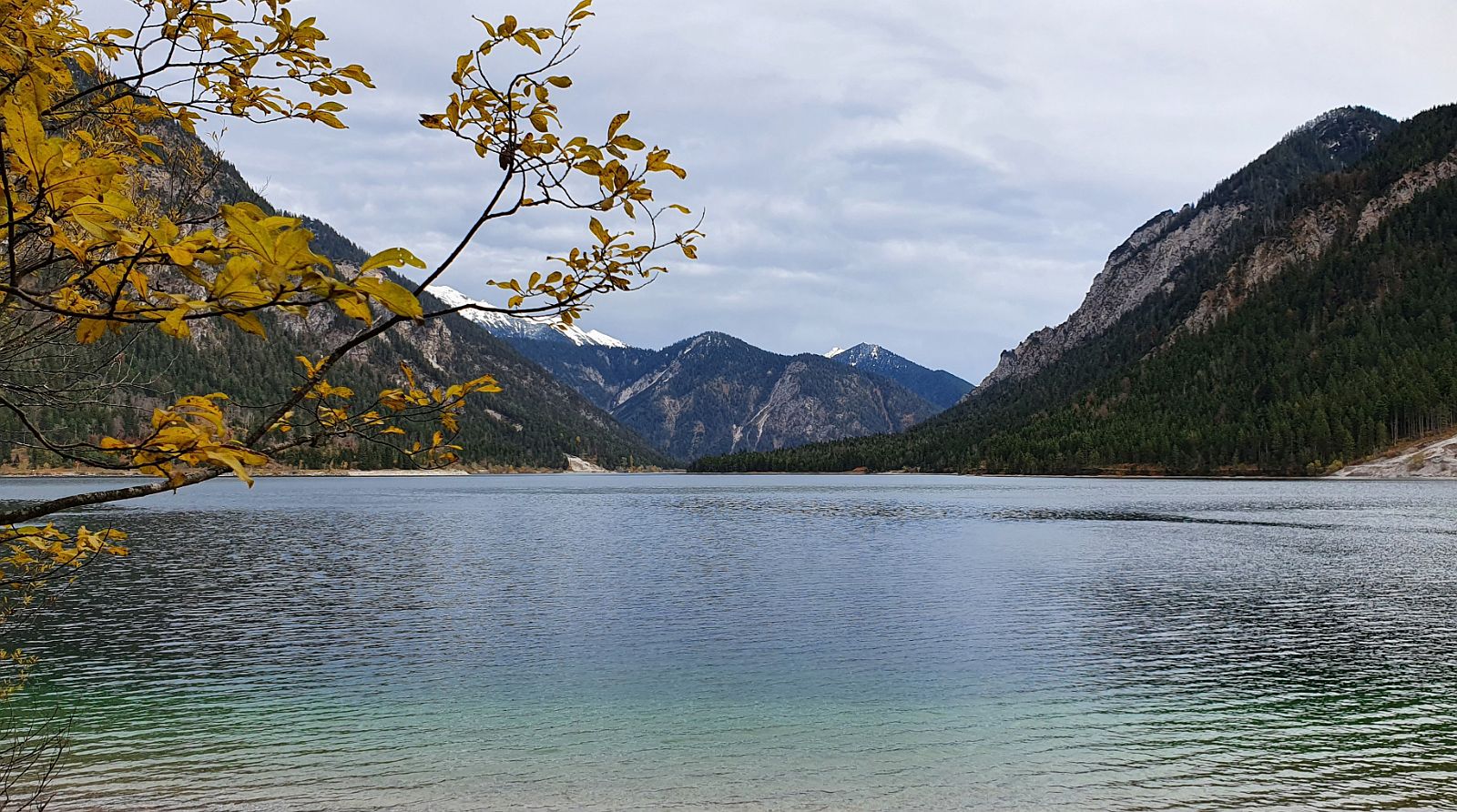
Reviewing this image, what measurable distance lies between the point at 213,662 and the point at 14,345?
27144mm

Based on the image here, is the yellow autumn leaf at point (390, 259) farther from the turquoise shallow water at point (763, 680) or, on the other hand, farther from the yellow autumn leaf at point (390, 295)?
the turquoise shallow water at point (763, 680)

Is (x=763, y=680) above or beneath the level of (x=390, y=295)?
beneath

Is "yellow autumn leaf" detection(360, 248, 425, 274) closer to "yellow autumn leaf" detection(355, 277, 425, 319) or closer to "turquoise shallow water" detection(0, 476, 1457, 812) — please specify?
"yellow autumn leaf" detection(355, 277, 425, 319)

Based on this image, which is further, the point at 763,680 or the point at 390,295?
the point at 763,680

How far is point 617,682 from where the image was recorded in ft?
87.3

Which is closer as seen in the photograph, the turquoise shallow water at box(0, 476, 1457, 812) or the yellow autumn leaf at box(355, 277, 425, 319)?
the yellow autumn leaf at box(355, 277, 425, 319)

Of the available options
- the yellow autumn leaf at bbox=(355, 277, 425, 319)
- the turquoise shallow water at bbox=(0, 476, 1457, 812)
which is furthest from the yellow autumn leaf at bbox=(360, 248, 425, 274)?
the turquoise shallow water at bbox=(0, 476, 1457, 812)

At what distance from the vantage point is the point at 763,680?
26.9 meters

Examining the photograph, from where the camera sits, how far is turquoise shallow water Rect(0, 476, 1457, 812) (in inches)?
711

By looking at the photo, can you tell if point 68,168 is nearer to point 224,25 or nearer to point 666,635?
point 224,25

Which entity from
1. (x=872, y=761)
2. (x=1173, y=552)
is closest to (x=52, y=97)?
(x=872, y=761)

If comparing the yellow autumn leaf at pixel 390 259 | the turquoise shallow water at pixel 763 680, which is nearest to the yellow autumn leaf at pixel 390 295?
the yellow autumn leaf at pixel 390 259

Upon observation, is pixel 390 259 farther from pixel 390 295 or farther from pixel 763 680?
pixel 763 680

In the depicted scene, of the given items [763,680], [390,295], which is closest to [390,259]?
[390,295]
